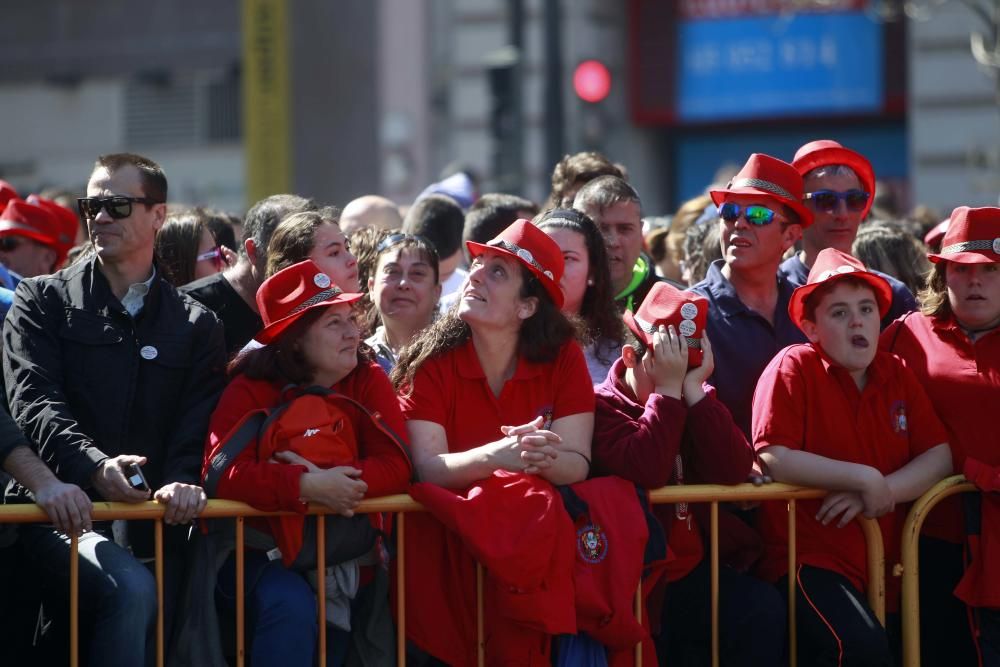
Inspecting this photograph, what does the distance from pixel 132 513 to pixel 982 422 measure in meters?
2.98

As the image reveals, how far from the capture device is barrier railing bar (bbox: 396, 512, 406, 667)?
16.6 ft

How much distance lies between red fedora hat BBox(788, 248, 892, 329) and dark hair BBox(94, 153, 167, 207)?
7.69ft

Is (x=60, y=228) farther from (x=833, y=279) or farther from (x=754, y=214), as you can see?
(x=833, y=279)

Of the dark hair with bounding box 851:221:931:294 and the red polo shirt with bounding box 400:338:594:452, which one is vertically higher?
the dark hair with bounding box 851:221:931:294

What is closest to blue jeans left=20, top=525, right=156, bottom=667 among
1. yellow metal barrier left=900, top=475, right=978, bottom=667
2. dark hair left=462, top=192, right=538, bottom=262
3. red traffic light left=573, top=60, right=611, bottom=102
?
yellow metal barrier left=900, top=475, right=978, bottom=667

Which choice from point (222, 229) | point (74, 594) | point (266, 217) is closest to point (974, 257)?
point (266, 217)

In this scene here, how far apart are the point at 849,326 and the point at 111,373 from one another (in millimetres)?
2569

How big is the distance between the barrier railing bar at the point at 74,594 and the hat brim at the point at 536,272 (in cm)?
169

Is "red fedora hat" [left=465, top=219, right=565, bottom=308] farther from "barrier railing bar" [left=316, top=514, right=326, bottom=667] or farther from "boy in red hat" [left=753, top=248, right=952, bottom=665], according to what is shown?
"barrier railing bar" [left=316, top=514, right=326, bottom=667]

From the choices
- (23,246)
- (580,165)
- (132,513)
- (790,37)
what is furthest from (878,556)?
(790,37)

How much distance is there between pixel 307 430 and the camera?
5.03m

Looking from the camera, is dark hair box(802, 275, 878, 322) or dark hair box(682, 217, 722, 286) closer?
dark hair box(802, 275, 878, 322)

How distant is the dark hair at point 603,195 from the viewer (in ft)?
22.4

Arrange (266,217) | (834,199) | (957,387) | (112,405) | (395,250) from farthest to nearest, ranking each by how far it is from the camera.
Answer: (834,199) < (395,250) < (266,217) < (957,387) < (112,405)
